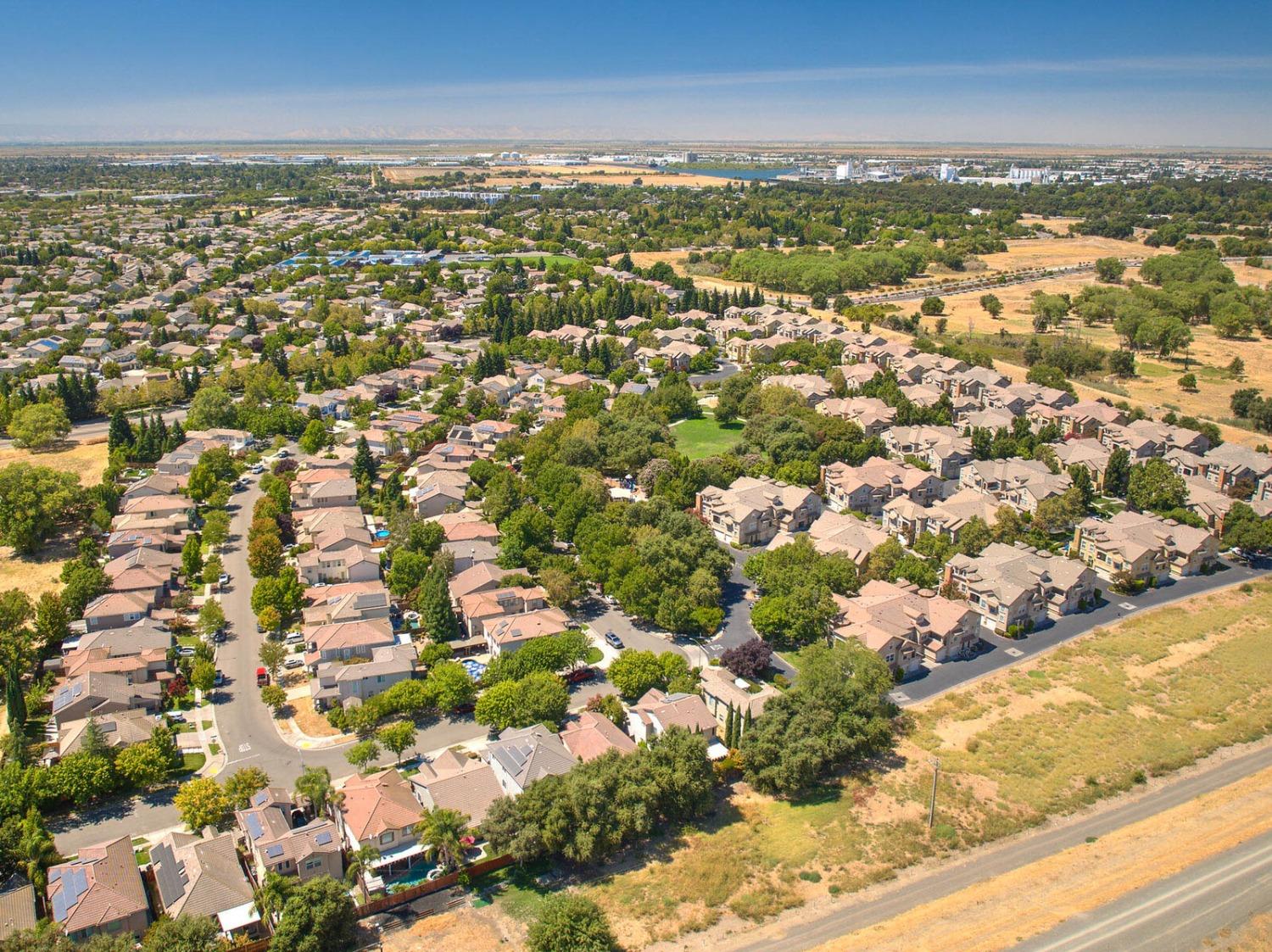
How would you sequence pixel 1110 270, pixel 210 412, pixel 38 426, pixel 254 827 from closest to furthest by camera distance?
pixel 254 827, pixel 38 426, pixel 210 412, pixel 1110 270

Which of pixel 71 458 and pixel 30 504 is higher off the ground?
pixel 30 504

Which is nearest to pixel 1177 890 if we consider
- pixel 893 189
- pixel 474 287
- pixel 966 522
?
pixel 966 522

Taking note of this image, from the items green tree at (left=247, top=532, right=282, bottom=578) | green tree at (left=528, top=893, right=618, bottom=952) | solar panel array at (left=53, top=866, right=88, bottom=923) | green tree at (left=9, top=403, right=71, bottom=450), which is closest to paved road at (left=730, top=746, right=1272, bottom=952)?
green tree at (left=528, top=893, right=618, bottom=952)

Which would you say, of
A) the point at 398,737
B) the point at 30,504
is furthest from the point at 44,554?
the point at 398,737

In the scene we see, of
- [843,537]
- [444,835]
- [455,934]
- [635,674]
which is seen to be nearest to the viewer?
[455,934]

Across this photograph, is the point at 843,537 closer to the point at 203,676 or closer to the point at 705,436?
the point at 705,436

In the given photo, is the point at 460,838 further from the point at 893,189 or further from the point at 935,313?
the point at 893,189
